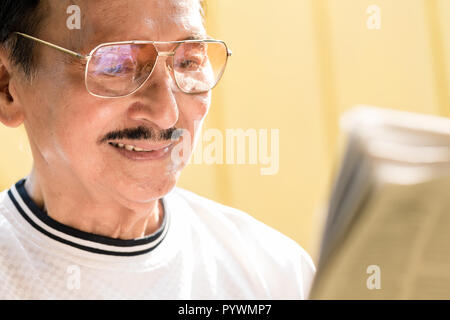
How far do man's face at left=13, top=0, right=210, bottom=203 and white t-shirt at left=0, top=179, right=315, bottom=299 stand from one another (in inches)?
6.1

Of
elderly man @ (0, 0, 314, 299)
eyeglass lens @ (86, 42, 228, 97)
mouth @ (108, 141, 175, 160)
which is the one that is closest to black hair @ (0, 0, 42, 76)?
elderly man @ (0, 0, 314, 299)

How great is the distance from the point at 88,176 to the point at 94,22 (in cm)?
36

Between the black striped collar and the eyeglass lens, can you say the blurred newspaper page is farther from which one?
the black striped collar

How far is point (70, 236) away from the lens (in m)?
→ 1.30

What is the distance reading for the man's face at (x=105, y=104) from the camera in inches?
47.0

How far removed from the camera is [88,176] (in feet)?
4.16

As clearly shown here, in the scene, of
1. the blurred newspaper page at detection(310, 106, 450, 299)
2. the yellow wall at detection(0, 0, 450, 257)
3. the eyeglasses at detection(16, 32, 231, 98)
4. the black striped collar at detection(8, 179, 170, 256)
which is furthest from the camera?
the yellow wall at detection(0, 0, 450, 257)

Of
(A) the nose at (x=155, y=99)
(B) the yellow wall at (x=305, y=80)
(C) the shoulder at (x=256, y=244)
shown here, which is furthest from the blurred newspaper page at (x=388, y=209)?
(B) the yellow wall at (x=305, y=80)

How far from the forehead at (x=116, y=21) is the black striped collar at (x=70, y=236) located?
0.43 metres

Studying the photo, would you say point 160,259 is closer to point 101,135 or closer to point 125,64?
point 101,135

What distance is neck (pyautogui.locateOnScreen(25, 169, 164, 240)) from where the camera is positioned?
52.3 inches

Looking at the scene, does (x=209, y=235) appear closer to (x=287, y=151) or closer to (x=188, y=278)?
(x=188, y=278)

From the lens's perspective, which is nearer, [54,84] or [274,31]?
[54,84]
